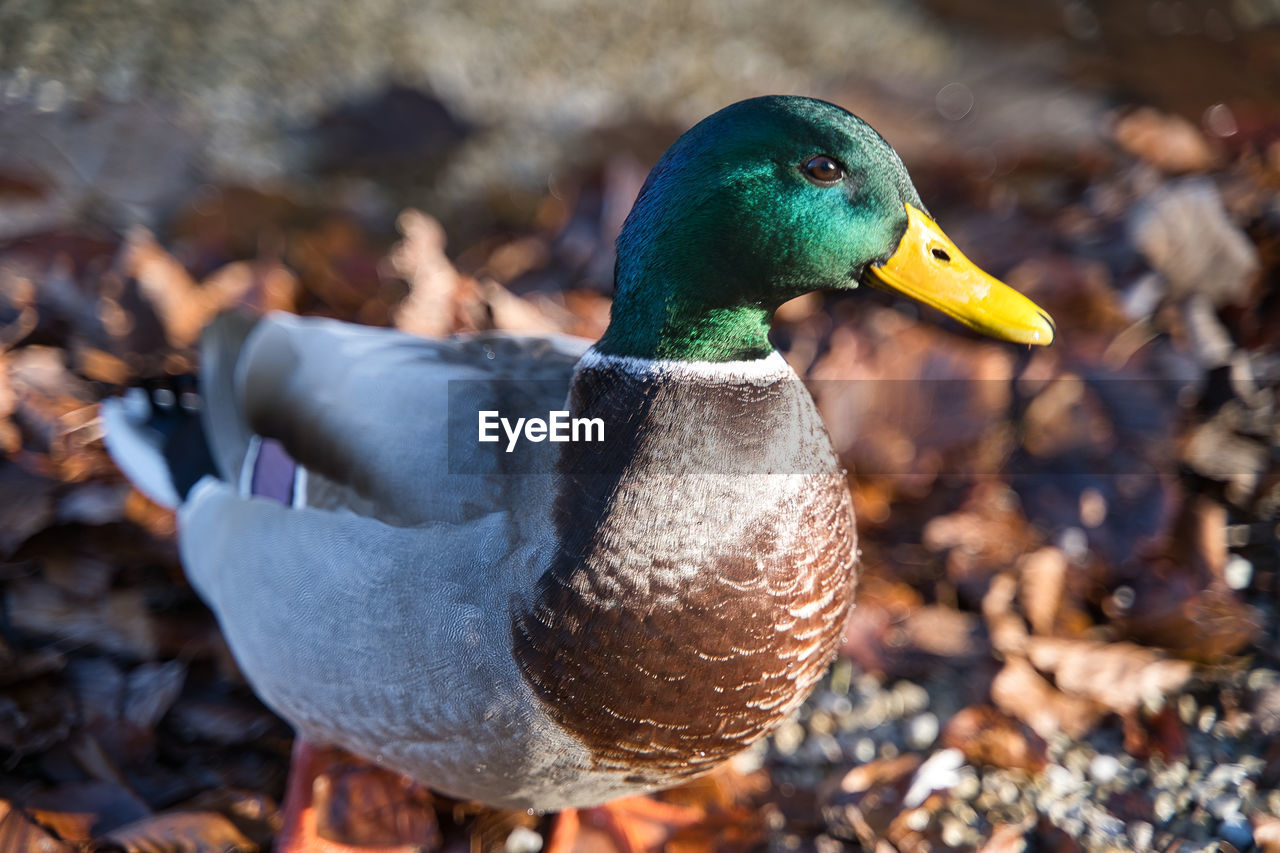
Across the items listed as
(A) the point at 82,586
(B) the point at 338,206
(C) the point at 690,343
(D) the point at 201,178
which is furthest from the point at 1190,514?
(D) the point at 201,178

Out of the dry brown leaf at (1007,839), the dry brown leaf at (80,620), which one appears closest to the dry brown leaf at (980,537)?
the dry brown leaf at (1007,839)

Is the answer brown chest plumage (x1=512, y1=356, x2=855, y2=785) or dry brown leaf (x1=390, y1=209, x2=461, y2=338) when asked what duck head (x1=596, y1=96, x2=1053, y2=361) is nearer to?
brown chest plumage (x1=512, y1=356, x2=855, y2=785)

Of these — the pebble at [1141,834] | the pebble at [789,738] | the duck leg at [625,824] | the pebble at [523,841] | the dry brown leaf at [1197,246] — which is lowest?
the pebble at [523,841]

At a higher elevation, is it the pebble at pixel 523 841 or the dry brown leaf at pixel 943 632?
the dry brown leaf at pixel 943 632

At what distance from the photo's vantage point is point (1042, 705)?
227 cm

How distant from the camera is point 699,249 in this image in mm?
1610

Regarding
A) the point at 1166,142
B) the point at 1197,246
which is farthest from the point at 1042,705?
the point at 1166,142

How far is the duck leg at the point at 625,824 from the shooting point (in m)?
2.16

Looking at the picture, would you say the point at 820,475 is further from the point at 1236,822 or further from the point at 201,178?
the point at 201,178

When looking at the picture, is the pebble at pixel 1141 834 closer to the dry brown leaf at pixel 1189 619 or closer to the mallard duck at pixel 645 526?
the dry brown leaf at pixel 1189 619

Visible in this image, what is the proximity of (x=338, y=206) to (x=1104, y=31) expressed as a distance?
11.8 feet

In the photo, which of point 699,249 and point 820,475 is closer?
point 699,249

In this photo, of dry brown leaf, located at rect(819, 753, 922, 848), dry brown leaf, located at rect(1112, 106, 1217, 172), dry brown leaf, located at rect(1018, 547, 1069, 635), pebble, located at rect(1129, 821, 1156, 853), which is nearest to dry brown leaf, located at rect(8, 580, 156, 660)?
dry brown leaf, located at rect(819, 753, 922, 848)
